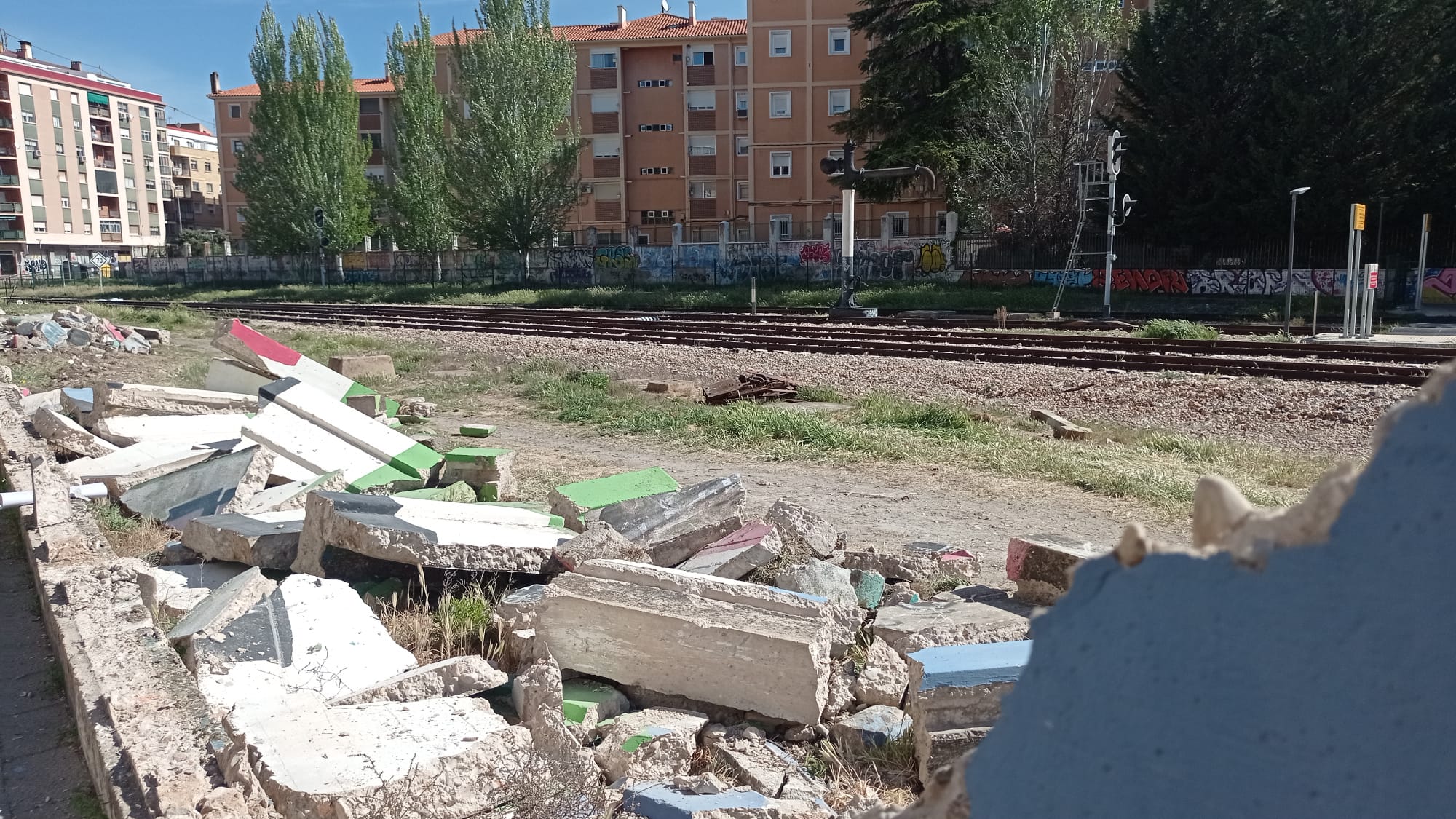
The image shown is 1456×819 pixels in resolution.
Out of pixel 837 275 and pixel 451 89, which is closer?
pixel 837 275

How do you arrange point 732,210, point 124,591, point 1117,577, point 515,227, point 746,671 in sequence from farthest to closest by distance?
point 732,210 < point 515,227 < point 124,591 < point 746,671 < point 1117,577

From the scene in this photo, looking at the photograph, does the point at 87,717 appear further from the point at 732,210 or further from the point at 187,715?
the point at 732,210

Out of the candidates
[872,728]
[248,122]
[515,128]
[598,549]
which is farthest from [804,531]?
[248,122]

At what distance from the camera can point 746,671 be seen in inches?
155

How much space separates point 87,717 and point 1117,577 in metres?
3.93

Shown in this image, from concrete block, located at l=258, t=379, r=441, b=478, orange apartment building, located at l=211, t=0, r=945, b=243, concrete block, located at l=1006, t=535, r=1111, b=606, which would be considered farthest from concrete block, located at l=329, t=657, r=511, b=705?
orange apartment building, located at l=211, t=0, r=945, b=243

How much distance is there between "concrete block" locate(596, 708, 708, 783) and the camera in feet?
11.8

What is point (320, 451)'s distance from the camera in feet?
25.0

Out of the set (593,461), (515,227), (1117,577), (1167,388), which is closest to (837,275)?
(515,227)

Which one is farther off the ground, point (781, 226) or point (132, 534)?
point (781, 226)

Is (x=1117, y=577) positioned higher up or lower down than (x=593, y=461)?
higher up

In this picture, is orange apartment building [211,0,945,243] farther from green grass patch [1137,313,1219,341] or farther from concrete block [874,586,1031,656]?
concrete block [874,586,1031,656]

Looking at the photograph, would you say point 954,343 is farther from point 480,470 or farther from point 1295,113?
point 1295,113

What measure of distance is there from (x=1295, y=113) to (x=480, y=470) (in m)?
28.5
